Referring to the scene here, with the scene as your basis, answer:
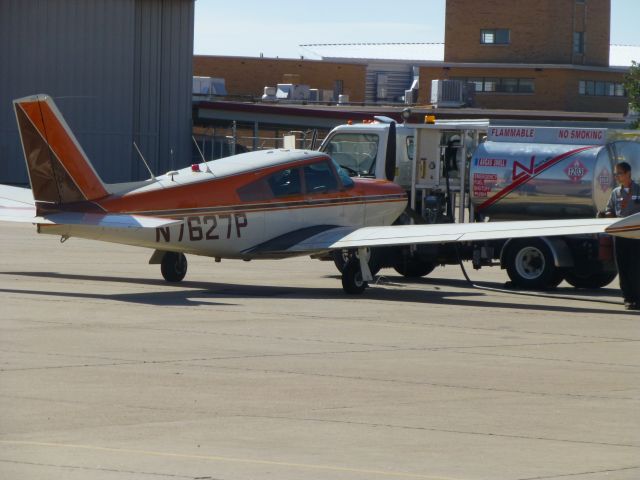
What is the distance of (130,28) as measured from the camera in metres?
50.1

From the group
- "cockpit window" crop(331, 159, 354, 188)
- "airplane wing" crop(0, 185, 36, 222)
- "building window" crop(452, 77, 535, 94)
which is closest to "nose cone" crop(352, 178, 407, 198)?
"cockpit window" crop(331, 159, 354, 188)

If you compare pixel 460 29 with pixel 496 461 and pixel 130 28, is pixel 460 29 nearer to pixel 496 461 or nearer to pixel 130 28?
pixel 130 28

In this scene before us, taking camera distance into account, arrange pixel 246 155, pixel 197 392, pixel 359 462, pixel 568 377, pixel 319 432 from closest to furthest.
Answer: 1. pixel 359 462
2. pixel 319 432
3. pixel 197 392
4. pixel 568 377
5. pixel 246 155

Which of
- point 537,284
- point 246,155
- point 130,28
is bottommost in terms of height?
point 537,284

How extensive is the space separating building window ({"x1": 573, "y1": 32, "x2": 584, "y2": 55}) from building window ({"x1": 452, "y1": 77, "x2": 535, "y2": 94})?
16.9ft

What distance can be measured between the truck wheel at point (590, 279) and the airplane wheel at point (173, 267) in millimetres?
6763

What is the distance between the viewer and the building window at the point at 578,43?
3162 inches

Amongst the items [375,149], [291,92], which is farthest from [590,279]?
[291,92]

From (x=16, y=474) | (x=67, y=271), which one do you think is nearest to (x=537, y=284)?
(x=67, y=271)

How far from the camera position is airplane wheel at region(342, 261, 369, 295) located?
60.6 ft

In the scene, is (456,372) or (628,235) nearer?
(456,372)

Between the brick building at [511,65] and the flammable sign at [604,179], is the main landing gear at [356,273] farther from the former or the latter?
the brick building at [511,65]

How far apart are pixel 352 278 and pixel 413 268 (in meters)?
3.95

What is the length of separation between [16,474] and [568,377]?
19.6 feet
